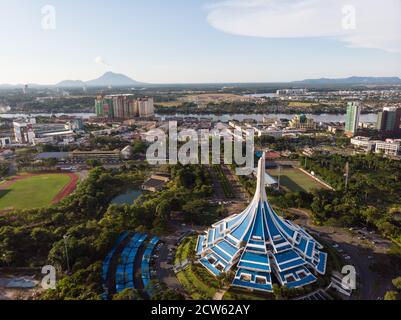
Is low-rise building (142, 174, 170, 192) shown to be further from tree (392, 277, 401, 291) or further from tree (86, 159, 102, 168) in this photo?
tree (392, 277, 401, 291)

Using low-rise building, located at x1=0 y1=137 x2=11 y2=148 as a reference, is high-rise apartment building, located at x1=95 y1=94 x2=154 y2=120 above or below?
above

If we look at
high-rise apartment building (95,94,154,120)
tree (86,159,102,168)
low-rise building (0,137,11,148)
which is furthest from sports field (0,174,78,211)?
high-rise apartment building (95,94,154,120)

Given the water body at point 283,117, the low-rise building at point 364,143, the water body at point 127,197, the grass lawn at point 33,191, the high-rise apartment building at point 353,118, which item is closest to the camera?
the grass lawn at point 33,191

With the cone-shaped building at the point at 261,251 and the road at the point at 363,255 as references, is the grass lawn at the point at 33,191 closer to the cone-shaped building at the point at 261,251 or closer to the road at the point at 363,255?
the cone-shaped building at the point at 261,251

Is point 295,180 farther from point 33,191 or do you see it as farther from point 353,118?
point 353,118

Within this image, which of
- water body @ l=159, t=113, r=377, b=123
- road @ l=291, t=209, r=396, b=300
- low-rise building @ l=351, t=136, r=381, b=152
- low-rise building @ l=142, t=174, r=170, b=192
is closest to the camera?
road @ l=291, t=209, r=396, b=300

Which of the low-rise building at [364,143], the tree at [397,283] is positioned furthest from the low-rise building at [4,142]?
the low-rise building at [364,143]

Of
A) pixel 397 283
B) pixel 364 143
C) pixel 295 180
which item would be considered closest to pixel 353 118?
pixel 364 143
